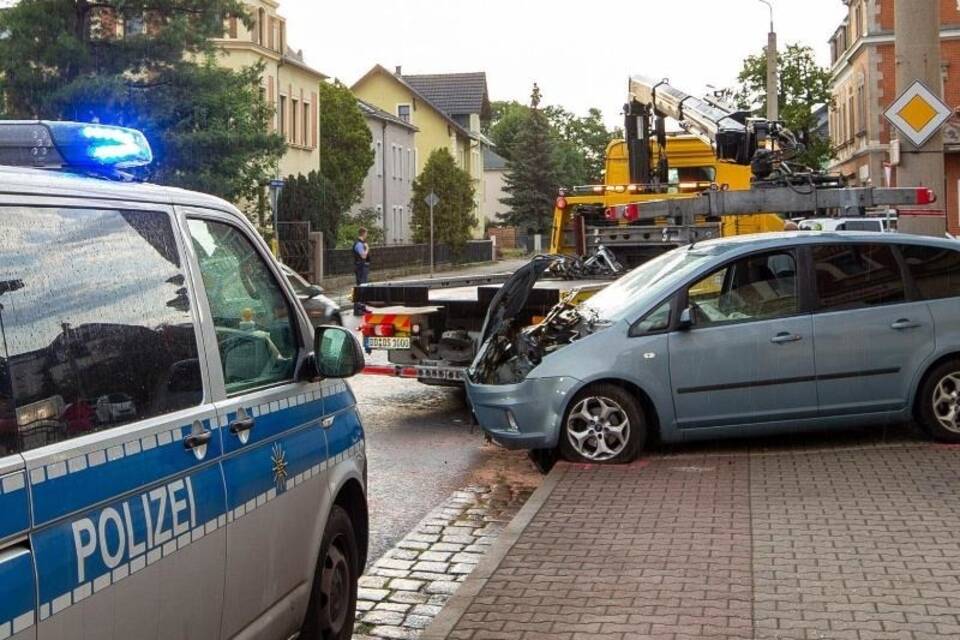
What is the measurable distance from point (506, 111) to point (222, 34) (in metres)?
118

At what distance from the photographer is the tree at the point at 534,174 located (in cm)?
8869

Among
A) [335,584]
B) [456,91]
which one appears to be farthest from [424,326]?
[456,91]

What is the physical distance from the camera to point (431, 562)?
6.94m

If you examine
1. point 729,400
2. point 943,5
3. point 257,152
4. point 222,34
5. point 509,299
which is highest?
point 943,5

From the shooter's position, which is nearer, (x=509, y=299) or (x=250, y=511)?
(x=250, y=511)

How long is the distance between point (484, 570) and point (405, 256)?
49.6 metres

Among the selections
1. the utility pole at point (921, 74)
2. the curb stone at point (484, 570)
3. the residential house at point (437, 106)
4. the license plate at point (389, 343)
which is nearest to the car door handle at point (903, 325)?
the utility pole at point (921, 74)

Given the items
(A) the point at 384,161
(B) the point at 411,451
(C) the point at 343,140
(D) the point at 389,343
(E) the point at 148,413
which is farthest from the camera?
(A) the point at 384,161

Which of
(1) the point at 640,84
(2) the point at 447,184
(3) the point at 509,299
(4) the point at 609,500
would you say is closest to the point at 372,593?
(4) the point at 609,500

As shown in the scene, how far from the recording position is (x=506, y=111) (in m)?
143

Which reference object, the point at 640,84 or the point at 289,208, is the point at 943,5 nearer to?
the point at 289,208

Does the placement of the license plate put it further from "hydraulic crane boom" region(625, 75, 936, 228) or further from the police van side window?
the police van side window

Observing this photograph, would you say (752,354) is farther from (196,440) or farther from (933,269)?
(196,440)

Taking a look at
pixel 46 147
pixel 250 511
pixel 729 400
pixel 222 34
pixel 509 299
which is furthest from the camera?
pixel 222 34
